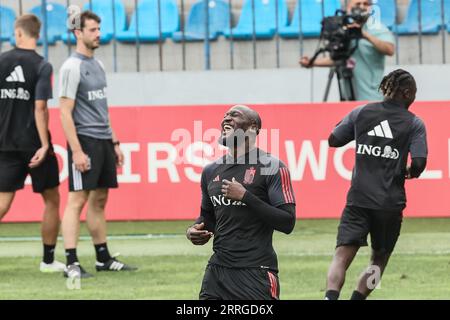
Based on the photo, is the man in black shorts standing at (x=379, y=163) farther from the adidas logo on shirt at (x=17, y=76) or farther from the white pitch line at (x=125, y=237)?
the white pitch line at (x=125, y=237)

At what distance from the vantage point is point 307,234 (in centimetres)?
1298

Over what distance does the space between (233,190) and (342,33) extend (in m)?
7.19

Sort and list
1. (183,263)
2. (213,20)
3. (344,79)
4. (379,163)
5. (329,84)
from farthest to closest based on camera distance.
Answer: (213,20)
(329,84)
(344,79)
(183,263)
(379,163)

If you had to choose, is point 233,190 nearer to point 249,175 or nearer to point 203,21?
point 249,175

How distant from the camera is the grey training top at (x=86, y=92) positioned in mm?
10383

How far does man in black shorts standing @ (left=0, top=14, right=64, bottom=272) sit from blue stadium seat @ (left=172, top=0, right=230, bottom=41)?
516cm

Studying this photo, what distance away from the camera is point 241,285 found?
21.6 feet

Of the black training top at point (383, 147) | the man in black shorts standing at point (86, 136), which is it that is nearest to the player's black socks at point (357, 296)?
the black training top at point (383, 147)

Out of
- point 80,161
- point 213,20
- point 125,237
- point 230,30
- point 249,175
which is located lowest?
point 125,237

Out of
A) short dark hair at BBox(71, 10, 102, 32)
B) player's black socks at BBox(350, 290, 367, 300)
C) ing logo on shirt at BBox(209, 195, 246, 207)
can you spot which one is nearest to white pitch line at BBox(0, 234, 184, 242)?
short dark hair at BBox(71, 10, 102, 32)

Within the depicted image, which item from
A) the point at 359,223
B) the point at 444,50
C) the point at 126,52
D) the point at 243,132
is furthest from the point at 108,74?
the point at 243,132

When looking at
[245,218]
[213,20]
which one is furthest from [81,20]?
[213,20]

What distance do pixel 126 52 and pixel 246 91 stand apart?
195cm

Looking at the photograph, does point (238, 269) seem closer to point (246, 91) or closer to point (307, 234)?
point (307, 234)
